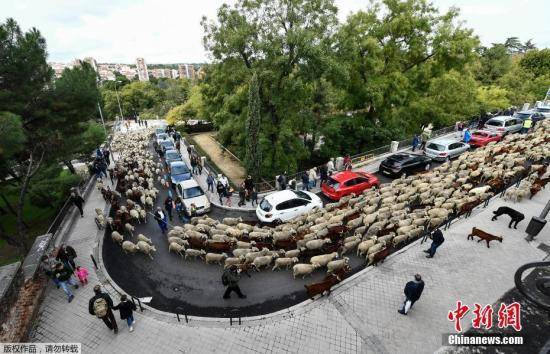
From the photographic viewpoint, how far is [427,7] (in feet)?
80.0

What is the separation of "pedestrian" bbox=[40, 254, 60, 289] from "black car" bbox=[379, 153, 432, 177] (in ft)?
65.4

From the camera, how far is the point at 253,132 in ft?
61.3

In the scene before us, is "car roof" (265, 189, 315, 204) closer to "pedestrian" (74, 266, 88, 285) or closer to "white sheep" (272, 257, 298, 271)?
"white sheep" (272, 257, 298, 271)

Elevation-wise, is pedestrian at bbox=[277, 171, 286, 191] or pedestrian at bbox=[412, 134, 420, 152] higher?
pedestrian at bbox=[412, 134, 420, 152]

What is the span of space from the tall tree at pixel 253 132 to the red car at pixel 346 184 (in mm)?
4932

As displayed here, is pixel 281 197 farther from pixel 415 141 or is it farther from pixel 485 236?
pixel 415 141

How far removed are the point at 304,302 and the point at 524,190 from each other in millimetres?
14577

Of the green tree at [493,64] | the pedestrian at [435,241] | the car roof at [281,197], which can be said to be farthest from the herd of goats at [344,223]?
the green tree at [493,64]

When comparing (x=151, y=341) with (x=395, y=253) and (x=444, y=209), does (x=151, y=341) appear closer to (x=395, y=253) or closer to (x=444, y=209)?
Result: (x=395, y=253)

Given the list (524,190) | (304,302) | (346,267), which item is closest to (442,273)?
(346,267)

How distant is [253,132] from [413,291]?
44.9ft

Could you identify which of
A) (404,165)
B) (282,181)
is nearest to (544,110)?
(404,165)

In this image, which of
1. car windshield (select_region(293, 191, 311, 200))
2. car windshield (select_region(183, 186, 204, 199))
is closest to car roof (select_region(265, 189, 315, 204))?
car windshield (select_region(293, 191, 311, 200))

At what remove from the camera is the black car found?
19.6m
